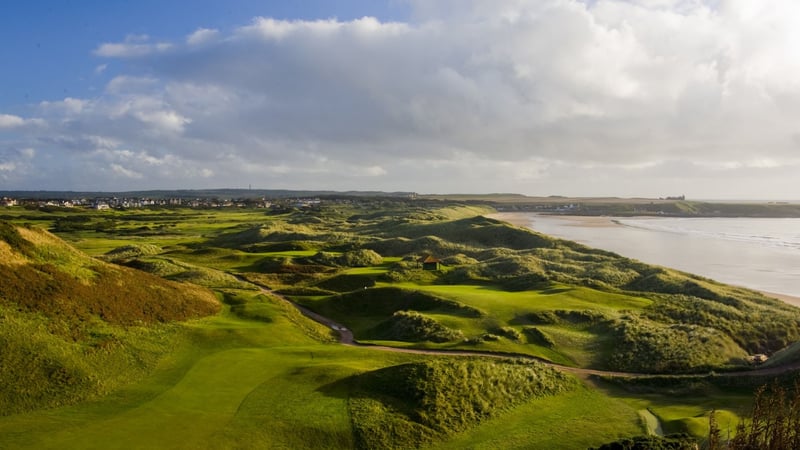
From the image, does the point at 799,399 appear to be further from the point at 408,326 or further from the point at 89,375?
the point at 408,326

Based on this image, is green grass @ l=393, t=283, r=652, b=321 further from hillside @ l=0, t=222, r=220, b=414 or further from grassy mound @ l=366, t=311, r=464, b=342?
hillside @ l=0, t=222, r=220, b=414

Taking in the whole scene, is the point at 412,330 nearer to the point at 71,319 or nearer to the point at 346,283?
the point at 71,319

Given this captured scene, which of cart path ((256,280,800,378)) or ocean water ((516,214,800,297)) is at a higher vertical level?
ocean water ((516,214,800,297))

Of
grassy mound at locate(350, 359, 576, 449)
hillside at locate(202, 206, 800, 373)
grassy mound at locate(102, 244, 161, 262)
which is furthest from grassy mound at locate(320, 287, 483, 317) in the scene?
grassy mound at locate(102, 244, 161, 262)

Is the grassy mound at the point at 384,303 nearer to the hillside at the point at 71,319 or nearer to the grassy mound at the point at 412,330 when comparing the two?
the grassy mound at the point at 412,330

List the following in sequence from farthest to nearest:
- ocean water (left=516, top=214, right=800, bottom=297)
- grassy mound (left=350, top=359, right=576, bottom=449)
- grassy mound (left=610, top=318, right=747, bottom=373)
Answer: ocean water (left=516, top=214, right=800, bottom=297), grassy mound (left=610, top=318, right=747, bottom=373), grassy mound (left=350, top=359, right=576, bottom=449)

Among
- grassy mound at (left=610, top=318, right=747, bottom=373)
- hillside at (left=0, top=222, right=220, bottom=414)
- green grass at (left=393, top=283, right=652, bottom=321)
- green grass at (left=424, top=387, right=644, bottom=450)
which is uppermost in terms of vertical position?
hillside at (left=0, top=222, right=220, bottom=414)

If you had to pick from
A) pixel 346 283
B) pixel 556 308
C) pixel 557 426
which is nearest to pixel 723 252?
pixel 556 308
